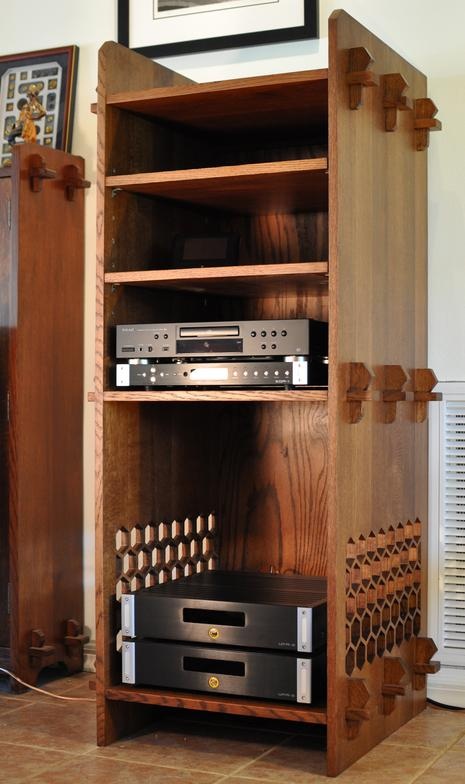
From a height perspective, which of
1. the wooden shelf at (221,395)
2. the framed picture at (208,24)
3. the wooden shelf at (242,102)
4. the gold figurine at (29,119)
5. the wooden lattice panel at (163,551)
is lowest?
the wooden lattice panel at (163,551)

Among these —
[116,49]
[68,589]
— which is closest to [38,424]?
[68,589]

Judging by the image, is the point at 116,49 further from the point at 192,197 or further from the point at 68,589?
the point at 68,589

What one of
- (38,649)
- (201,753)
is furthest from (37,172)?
(201,753)

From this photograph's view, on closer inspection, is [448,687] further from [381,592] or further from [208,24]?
[208,24]

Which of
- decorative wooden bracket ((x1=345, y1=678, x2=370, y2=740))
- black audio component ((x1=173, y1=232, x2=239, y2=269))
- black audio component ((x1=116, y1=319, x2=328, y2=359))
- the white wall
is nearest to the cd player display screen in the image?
black audio component ((x1=116, y1=319, x2=328, y2=359))

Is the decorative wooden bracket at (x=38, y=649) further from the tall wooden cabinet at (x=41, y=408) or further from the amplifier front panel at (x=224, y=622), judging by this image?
the amplifier front panel at (x=224, y=622)

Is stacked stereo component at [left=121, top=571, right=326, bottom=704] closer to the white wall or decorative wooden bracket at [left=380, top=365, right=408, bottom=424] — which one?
decorative wooden bracket at [left=380, top=365, right=408, bottom=424]

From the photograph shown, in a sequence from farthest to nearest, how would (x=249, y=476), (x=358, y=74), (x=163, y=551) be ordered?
(x=249, y=476), (x=163, y=551), (x=358, y=74)

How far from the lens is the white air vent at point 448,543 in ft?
10.1

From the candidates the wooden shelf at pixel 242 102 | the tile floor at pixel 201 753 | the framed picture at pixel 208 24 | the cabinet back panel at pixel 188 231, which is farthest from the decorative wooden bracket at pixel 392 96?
the tile floor at pixel 201 753

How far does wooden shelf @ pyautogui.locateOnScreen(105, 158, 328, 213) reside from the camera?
2.59 m

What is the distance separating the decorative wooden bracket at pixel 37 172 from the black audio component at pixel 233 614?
4.06 ft

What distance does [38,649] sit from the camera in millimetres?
3229

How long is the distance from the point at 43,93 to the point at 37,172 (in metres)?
0.45
